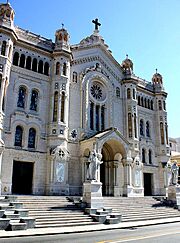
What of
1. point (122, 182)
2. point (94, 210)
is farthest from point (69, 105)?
point (94, 210)

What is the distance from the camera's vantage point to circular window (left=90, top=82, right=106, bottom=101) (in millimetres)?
32031

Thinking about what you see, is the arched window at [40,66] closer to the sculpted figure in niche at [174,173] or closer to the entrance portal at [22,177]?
the entrance portal at [22,177]

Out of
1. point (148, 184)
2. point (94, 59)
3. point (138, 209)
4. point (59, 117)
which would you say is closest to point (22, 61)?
point (59, 117)

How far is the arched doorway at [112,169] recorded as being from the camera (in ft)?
97.6

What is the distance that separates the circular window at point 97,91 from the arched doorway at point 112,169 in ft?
20.0

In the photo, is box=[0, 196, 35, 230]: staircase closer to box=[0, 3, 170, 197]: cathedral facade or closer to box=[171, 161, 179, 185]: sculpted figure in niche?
box=[0, 3, 170, 197]: cathedral facade

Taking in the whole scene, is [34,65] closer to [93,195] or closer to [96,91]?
[96,91]

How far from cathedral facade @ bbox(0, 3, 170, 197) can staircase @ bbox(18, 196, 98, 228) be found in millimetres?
4268

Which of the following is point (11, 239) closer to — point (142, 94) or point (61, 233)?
point (61, 233)

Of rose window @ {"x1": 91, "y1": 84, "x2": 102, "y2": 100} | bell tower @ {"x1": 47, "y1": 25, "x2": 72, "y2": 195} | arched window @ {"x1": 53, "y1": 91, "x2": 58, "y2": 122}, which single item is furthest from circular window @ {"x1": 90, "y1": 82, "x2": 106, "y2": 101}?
arched window @ {"x1": 53, "y1": 91, "x2": 58, "y2": 122}

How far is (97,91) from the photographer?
32.5 metres

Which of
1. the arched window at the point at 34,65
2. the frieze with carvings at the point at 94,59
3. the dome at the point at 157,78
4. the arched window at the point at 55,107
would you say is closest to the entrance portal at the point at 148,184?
the frieze with carvings at the point at 94,59

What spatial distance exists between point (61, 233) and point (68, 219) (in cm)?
335

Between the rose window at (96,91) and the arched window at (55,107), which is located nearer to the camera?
the arched window at (55,107)
